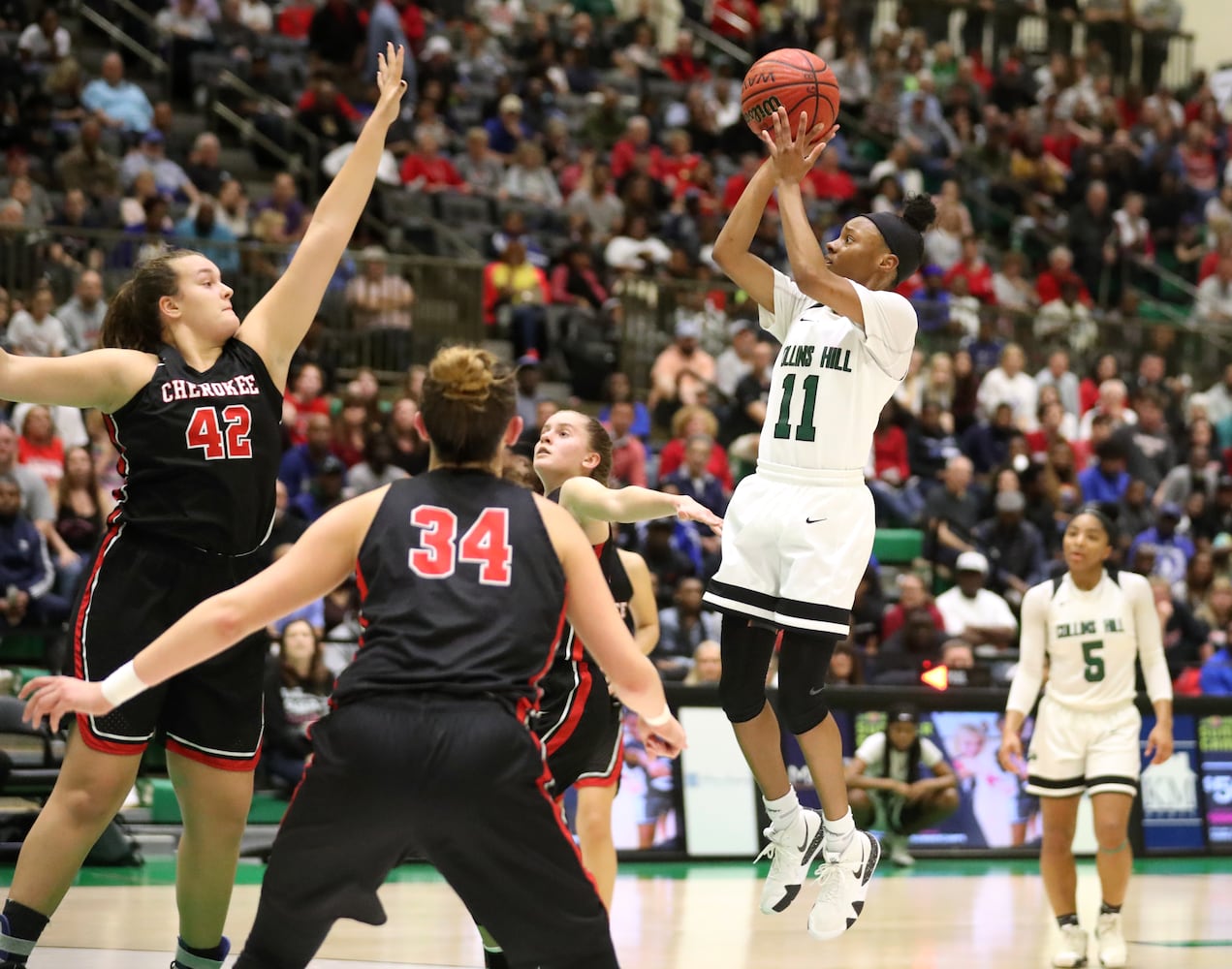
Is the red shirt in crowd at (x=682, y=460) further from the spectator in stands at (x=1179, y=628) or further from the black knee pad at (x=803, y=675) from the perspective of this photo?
the black knee pad at (x=803, y=675)

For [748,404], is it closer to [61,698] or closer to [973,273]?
[973,273]

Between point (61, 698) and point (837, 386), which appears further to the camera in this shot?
point (837, 386)

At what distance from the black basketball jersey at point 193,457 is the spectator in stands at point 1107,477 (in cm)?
1206

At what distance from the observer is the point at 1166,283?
2186 cm

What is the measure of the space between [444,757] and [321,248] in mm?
2207

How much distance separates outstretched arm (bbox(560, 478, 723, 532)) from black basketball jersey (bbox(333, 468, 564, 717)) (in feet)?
4.41

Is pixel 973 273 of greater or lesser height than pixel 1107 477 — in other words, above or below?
above

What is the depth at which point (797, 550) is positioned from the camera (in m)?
6.00

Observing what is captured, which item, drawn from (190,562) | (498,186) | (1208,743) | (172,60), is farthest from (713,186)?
(190,562)

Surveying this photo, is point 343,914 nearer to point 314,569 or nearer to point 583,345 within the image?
point 314,569

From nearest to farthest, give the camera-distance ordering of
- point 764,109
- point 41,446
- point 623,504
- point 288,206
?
point 623,504
point 764,109
point 41,446
point 288,206

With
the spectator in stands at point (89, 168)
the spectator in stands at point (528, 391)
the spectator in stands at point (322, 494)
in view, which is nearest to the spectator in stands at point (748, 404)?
the spectator in stands at point (528, 391)

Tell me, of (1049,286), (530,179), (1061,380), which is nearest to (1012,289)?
→ (1049,286)

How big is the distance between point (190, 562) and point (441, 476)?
4.90ft
